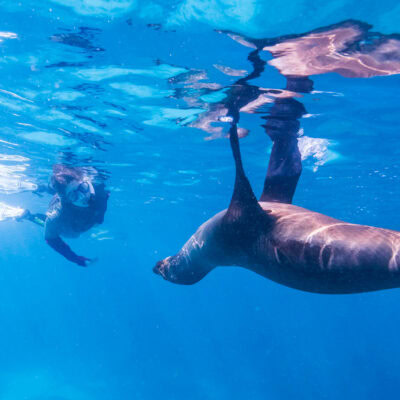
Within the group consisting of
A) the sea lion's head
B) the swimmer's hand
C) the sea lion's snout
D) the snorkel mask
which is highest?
the sea lion's head

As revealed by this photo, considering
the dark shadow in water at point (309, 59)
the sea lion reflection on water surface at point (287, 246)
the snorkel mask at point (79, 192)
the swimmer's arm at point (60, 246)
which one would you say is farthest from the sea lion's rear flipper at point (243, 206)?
the swimmer's arm at point (60, 246)

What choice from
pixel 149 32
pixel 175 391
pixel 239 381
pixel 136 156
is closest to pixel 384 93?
pixel 149 32

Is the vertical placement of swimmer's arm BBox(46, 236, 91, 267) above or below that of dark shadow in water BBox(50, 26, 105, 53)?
below

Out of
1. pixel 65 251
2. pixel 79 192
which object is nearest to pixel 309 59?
pixel 79 192

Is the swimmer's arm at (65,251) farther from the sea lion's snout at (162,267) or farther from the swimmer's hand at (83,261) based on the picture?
→ the sea lion's snout at (162,267)

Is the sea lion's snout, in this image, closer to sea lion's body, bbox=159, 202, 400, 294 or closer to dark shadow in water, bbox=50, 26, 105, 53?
sea lion's body, bbox=159, 202, 400, 294

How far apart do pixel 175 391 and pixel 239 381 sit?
900cm

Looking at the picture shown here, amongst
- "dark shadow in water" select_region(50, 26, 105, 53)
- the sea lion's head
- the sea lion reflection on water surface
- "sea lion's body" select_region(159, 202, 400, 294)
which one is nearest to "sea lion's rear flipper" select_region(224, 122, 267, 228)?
the sea lion reflection on water surface

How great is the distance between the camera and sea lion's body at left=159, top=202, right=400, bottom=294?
2369 millimetres

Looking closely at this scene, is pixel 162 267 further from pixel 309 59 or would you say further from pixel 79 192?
pixel 309 59

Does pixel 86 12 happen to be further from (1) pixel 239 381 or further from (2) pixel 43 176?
(1) pixel 239 381

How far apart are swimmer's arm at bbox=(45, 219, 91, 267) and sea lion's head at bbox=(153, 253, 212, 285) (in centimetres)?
609

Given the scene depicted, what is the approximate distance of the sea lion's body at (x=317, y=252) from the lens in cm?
237

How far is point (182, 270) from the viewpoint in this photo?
4453 mm
